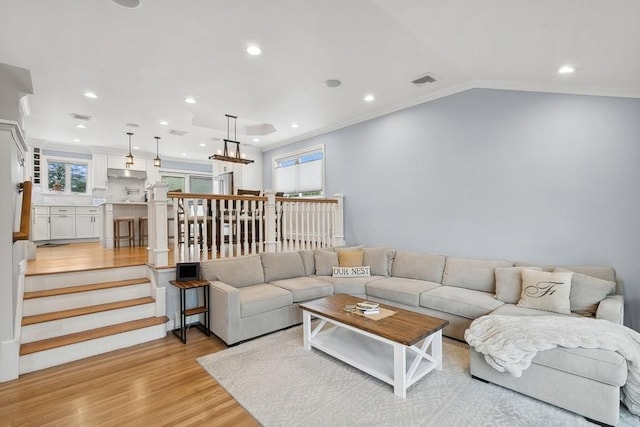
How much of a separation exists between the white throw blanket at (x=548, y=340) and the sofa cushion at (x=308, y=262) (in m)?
2.56

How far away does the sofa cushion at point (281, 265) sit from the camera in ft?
13.7

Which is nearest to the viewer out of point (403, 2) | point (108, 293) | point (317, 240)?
point (403, 2)

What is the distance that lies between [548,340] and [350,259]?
275cm

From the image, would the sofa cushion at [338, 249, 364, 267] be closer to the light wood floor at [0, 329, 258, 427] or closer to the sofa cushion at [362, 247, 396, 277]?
the sofa cushion at [362, 247, 396, 277]

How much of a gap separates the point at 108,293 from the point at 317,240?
3.18m

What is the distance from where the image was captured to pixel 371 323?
2629 millimetres

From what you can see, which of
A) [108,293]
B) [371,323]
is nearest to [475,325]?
[371,323]

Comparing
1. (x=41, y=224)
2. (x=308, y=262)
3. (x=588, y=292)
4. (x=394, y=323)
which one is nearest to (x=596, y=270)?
(x=588, y=292)

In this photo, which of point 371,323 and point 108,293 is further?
point 108,293

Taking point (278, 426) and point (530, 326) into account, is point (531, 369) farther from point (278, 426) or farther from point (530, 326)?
point (278, 426)

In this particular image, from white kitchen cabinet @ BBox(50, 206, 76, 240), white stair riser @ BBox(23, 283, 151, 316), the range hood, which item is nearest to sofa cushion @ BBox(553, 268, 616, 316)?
white stair riser @ BBox(23, 283, 151, 316)

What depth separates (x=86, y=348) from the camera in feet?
9.92

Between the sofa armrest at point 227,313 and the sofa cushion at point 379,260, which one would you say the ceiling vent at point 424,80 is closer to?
the sofa cushion at point 379,260

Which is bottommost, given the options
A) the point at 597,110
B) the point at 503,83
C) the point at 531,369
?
the point at 531,369
